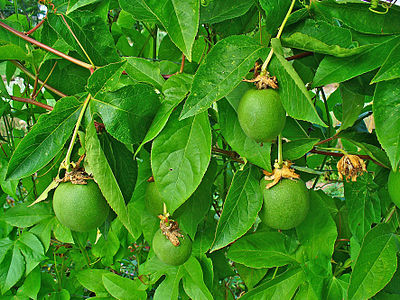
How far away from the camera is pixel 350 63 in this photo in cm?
64

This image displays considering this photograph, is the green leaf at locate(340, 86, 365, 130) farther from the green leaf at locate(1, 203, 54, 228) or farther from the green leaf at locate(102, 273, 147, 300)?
the green leaf at locate(1, 203, 54, 228)

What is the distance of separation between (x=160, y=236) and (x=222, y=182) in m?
0.47

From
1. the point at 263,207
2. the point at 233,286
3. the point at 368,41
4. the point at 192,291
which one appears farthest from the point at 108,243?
the point at 233,286

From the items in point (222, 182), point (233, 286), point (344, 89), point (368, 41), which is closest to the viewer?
point (368, 41)

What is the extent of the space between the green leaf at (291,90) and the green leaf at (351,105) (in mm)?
261

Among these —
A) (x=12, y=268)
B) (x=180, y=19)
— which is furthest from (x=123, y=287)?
(x=180, y=19)

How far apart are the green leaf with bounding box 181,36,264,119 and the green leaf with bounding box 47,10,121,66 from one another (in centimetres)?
29

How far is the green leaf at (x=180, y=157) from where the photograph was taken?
0.65 metres

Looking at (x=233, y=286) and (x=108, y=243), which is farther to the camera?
(x=233, y=286)

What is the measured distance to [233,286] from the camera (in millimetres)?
2703

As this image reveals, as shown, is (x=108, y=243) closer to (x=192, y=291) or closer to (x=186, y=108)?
(x=192, y=291)

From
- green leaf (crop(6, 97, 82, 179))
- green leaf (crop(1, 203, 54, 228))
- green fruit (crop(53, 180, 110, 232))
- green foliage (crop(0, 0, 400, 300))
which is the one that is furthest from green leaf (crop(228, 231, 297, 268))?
green leaf (crop(1, 203, 54, 228))

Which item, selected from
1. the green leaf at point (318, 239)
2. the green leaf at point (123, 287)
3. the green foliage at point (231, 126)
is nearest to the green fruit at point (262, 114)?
the green foliage at point (231, 126)

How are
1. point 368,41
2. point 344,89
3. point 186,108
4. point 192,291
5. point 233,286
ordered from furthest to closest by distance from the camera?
point 233,286, point 192,291, point 344,89, point 368,41, point 186,108
